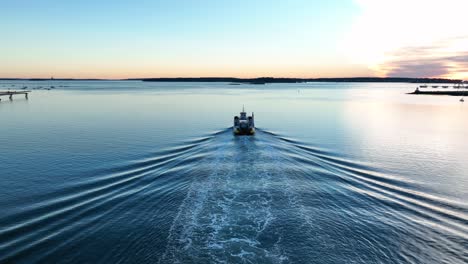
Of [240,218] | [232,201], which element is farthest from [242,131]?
[240,218]

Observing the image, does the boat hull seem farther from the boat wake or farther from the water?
the boat wake

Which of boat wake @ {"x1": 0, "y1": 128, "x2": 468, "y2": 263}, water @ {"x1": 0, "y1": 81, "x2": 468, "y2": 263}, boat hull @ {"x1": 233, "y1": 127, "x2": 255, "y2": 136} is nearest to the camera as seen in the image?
boat wake @ {"x1": 0, "y1": 128, "x2": 468, "y2": 263}

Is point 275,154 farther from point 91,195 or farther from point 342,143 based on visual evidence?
point 91,195

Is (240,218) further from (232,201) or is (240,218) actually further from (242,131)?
(242,131)

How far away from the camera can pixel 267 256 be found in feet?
63.6

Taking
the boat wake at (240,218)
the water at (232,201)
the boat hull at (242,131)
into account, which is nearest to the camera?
the boat wake at (240,218)

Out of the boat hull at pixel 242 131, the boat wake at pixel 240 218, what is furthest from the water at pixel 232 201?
the boat hull at pixel 242 131

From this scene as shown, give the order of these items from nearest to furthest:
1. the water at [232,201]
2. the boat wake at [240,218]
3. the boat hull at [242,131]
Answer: the boat wake at [240,218] < the water at [232,201] < the boat hull at [242,131]

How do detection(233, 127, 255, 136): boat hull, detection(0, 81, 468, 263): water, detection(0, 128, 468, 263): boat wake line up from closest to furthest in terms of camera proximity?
1. detection(0, 128, 468, 263): boat wake
2. detection(0, 81, 468, 263): water
3. detection(233, 127, 255, 136): boat hull

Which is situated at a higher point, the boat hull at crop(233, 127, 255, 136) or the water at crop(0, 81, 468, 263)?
the boat hull at crop(233, 127, 255, 136)

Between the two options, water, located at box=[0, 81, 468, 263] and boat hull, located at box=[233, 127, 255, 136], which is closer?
water, located at box=[0, 81, 468, 263]

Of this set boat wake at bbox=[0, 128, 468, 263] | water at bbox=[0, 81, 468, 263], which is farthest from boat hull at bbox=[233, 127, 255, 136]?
boat wake at bbox=[0, 128, 468, 263]

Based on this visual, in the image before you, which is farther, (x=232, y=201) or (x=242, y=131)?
(x=242, y=131)

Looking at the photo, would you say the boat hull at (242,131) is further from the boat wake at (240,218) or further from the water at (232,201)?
the boat wake at (240,218)
